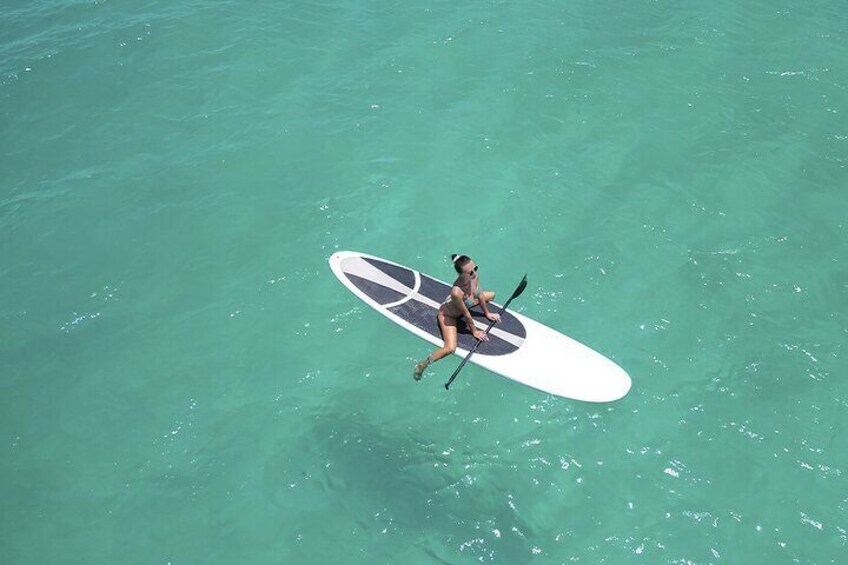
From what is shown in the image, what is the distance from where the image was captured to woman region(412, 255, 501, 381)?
1370 centimetres

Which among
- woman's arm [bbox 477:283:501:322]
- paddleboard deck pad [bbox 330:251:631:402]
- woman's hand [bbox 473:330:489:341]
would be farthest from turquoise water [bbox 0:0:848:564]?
woman's arm [bbox 477:283:501:322]

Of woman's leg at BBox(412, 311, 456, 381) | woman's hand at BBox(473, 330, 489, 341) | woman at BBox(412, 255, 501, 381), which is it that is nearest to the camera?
woman at BBox(412, 255, 501, 381)

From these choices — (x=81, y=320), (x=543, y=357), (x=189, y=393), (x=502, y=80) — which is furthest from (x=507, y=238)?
(x=81, y=320)

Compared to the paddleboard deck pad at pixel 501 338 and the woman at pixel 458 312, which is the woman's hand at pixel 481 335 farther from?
the paddleboard deck pad at pixel 501 338

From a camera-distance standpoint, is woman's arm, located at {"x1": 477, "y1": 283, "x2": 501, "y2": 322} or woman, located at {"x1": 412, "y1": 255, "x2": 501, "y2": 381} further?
woman's arm, located at {"x1": 477, "y1": 283, "x2": 501, "y2": 322}

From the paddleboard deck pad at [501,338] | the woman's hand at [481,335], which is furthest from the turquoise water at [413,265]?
the woman's hand at [481,335]

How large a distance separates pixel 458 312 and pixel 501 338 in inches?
48.3

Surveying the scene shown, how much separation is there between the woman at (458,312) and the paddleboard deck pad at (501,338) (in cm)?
34

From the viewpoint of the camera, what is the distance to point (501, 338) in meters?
14.8

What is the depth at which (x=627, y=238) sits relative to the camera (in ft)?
59.6

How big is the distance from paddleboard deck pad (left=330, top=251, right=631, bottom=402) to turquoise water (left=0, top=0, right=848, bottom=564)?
1.33m

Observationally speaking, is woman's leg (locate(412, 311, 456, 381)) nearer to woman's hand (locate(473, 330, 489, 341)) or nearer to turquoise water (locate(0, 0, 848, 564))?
woman's hand (locate(473, 330, 489, 341))

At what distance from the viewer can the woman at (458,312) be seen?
13.7 m

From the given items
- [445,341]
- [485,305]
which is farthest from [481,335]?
[445,341]
